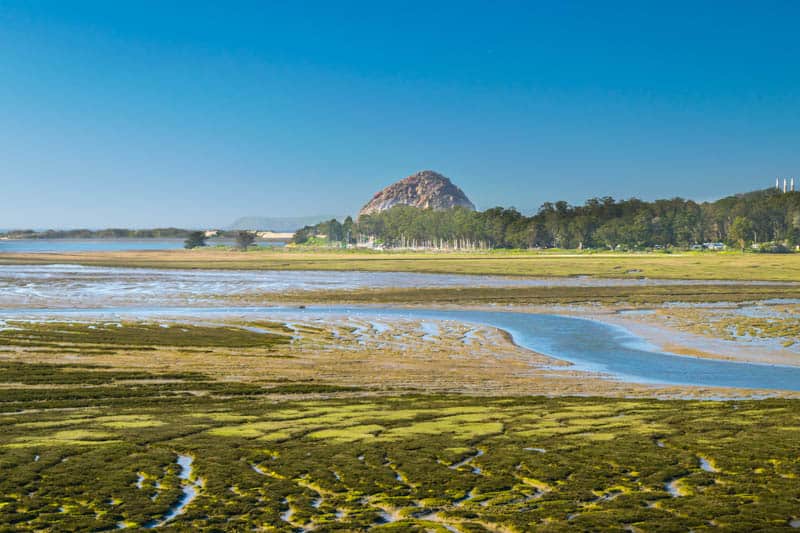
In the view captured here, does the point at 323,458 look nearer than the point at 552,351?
Yes

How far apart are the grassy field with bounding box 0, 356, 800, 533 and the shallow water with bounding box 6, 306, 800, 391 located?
20.5 feet

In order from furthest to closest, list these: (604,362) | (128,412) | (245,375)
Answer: (604,362), (245,375), (128,412)

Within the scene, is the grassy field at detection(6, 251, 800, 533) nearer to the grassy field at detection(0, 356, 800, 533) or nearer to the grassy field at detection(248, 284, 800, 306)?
the grassy field at detection(0, 356, 800, 533)

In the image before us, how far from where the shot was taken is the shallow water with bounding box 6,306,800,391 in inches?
1126

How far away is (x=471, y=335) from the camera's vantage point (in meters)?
40.6

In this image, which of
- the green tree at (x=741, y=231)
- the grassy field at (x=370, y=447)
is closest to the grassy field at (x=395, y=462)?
the grassy field at (x=370, y=447)

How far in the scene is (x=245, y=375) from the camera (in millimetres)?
27953

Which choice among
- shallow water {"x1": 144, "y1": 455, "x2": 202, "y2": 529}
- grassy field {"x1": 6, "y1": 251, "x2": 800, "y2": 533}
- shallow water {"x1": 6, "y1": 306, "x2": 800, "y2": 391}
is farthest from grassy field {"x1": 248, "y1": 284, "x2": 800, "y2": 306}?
shallow water {"x1": 144, "y1": 455, "x2": 202, "y2": 529}

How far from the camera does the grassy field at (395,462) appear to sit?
12.9 meters

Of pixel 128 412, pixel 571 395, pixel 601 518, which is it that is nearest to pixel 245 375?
pixel 128 412

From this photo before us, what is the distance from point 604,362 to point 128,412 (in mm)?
19409

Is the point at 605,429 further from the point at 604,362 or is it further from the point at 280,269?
the point at 280,269

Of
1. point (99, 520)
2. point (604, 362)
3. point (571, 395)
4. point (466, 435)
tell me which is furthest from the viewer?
point (604, 362)

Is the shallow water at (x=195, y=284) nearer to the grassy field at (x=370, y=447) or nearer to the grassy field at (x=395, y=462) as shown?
the grassy field at (x=370, y=447)
